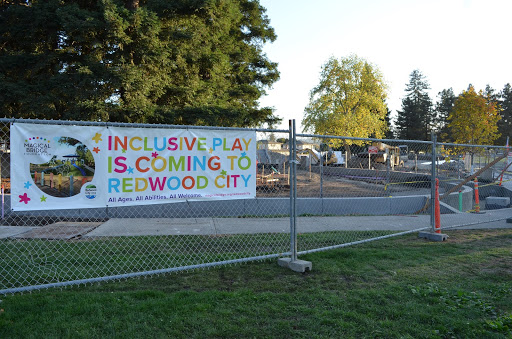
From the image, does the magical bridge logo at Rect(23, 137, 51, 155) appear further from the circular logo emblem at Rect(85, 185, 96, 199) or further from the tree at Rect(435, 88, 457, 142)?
the tree at Rect(435, 88, 457, 142)

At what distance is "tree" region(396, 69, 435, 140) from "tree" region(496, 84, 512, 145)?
39.7 ft

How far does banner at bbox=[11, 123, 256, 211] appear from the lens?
438 cm

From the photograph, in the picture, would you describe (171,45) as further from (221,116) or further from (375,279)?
(375,279)

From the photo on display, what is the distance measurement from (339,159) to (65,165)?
41.9 meters

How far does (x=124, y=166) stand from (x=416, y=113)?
78.9 m

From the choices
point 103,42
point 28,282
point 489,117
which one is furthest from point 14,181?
point 489,117

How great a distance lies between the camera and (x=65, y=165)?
4430 millimetres

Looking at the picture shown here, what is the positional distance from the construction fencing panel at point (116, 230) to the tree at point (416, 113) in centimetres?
7156

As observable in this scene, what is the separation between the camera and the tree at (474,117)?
3534 centimetres

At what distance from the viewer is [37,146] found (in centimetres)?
Result: 436

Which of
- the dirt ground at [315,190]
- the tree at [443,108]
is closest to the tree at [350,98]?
the dirt ground at [315,190]

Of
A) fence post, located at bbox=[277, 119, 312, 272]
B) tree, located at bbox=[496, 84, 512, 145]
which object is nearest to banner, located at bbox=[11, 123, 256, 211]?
fence post, located at bbox=[277, 119, 312, 272]

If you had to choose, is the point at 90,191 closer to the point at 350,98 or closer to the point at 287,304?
the point at 287,304

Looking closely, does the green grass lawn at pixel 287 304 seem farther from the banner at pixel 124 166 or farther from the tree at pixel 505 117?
the tree at pixel 505 117
